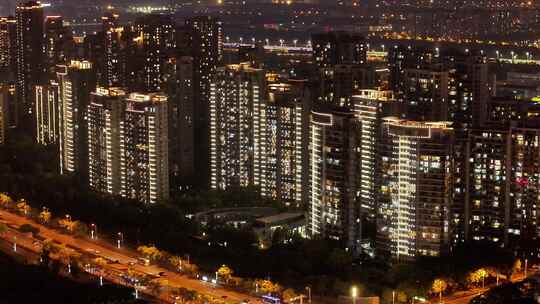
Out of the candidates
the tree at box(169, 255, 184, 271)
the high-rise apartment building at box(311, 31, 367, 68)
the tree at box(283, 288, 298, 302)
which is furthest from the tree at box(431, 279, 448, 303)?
the high-rise apartment building at box(311, 31, 367, 68)

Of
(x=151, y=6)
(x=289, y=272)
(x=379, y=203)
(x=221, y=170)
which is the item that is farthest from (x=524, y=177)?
(x=151, y=6)

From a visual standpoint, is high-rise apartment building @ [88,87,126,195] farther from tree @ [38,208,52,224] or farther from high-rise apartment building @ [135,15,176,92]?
high-rise apartment building @ [135,15,176,92]

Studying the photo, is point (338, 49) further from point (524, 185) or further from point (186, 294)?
point (186, 294)

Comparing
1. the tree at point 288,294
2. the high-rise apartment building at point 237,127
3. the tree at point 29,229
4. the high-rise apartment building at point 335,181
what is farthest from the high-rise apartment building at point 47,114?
the tree at point 288,294

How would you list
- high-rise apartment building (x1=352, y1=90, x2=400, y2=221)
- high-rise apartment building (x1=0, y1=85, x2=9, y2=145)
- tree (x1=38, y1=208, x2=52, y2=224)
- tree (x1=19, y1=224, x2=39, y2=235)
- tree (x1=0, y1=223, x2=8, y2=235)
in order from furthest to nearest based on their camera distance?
1. high-rise apartment building (x1=0, y1=85, x2=9, y2=145)
2. tree (x1=38, y1=208, x2=52, y2=224)
3. tree (x1=19, y1=224, x2=39, y2=235)
4. tree (x1=0, y1=223, x2=8, y2=235)
5. high-rise apartment building (x1=352, y1=90, x2=400, y2=221)

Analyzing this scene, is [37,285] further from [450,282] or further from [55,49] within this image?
[55,49]
